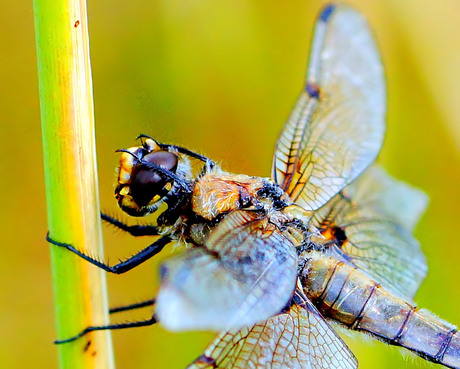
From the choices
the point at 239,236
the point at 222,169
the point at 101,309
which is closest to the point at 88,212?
the point at 101,309

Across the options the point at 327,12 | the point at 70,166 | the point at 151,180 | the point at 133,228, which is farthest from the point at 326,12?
the point at 70,166

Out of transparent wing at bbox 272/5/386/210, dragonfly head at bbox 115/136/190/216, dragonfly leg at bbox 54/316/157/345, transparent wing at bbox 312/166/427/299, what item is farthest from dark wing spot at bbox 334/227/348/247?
dragonfly leg at bbox 54/316/157/345

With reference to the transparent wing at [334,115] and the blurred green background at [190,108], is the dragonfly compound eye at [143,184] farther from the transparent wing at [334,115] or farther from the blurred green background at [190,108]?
the blurred green background at [190,108]

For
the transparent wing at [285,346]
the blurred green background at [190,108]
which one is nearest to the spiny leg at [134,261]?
the transparent wing at [285,346]

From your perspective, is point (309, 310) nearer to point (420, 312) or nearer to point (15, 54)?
point (420, 312)

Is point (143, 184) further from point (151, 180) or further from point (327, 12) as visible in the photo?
point (327, 12)

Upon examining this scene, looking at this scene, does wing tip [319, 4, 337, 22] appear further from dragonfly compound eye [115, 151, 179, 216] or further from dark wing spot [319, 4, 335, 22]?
dragonfly compound eye [115, 151, 179, 216]
